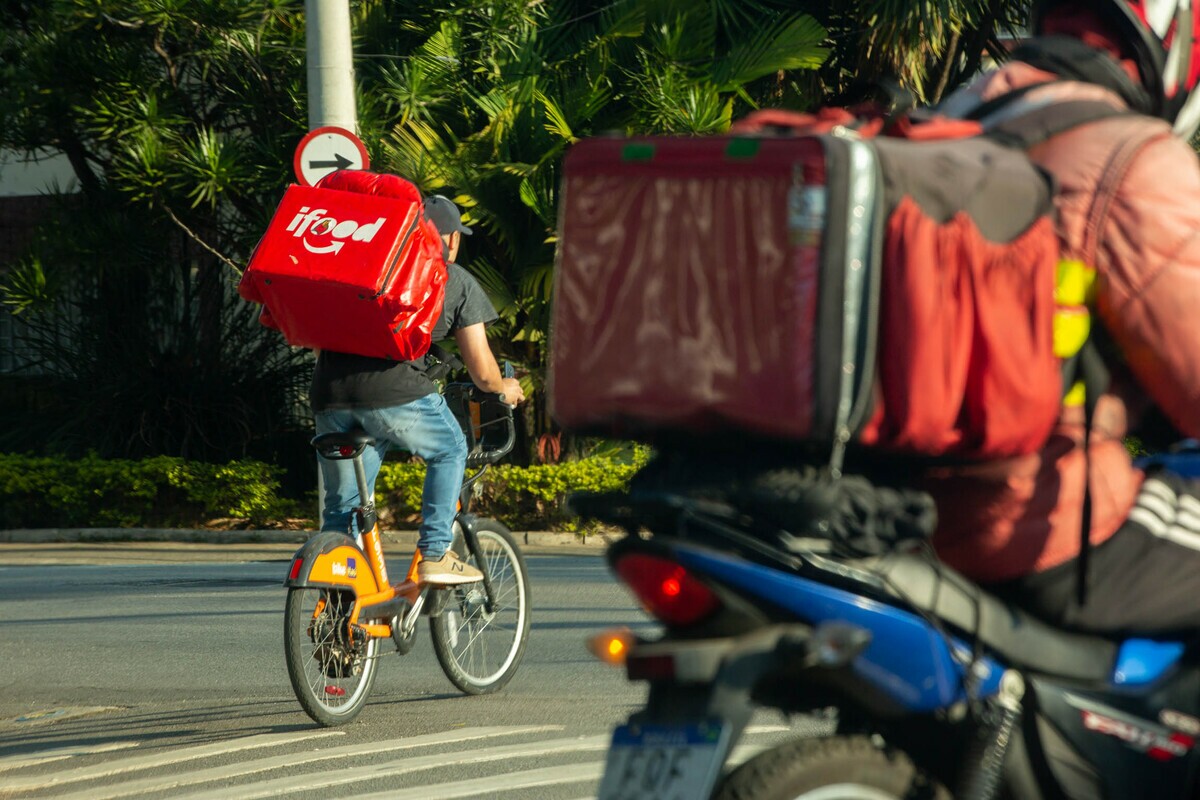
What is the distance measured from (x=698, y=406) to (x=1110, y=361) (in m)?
0.71

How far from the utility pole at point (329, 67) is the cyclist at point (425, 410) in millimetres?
4310

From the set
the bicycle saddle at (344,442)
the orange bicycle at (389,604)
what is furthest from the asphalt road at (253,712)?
the bicycle saddle at (344,442)

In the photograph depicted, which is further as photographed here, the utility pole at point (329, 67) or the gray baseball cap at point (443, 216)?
the utility pole at point (329, 67)

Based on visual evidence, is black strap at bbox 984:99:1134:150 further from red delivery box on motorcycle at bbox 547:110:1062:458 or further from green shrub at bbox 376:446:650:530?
green shrub at bbox 376:446:650:530

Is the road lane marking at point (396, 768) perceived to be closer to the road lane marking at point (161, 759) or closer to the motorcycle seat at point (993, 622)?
the road lane marking at point (161, 759)

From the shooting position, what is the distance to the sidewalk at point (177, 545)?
13508 mm

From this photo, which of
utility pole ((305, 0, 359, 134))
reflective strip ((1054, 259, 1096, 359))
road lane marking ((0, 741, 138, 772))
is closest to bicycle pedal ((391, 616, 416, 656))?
road lane marking ((0, 741, 138, 772))

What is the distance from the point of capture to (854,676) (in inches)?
103

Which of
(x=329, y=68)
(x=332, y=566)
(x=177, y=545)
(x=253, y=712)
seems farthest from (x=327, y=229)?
(x=177, y=545)

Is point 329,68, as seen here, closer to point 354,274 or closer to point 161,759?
point 354,274

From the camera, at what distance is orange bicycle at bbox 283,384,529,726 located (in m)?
5.86

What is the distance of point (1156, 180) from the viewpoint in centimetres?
263

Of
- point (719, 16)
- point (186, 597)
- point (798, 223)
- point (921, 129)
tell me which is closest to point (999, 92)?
point (921, 129)

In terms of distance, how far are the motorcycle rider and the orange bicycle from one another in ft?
11.1
